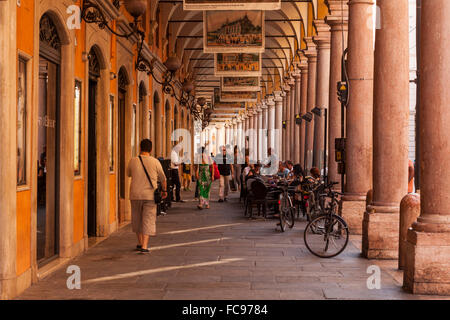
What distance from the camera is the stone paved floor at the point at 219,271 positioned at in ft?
21.7

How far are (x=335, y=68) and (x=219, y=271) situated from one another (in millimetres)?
8030

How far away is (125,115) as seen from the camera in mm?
13875

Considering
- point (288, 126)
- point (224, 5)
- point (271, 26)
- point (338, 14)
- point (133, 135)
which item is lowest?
point (133, 135)

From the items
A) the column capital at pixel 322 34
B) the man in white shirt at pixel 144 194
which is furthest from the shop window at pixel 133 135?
the column capital at pixel 322 34

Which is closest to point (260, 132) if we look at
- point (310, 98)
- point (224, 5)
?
point (310, 98)

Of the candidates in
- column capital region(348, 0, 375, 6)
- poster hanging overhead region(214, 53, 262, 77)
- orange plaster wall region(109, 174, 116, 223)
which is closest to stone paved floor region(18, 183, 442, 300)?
orange plaster wall region(109, 174, 116, 223)

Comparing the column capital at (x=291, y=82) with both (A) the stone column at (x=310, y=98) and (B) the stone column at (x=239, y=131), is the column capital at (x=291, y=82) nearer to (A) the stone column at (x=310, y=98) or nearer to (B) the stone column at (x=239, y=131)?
(A) the stone column at (x=310, y=98)

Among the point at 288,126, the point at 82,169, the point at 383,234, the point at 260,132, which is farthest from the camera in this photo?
the point at 260,132

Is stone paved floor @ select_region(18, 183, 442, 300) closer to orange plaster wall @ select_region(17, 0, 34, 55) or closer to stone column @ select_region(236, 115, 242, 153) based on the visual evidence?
orange plaster wall @ select_region(17, 0, 34, 55)

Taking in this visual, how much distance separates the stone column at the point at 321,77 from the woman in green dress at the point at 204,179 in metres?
3.57

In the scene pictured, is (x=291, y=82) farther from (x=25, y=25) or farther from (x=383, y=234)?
(x=25, y=25)

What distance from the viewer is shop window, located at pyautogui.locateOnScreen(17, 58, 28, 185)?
6.68 metres

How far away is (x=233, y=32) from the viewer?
18641 mm

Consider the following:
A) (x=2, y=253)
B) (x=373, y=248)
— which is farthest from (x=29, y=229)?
(x=373, y=248)
